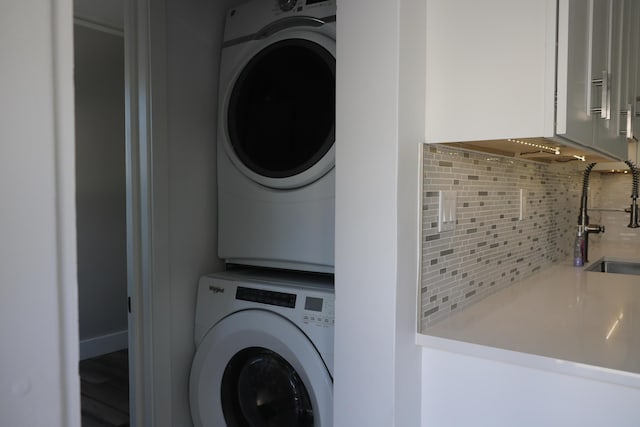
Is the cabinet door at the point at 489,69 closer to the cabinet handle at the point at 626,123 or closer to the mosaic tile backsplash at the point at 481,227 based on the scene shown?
the mosaic tile backsplash at the point at 481,227

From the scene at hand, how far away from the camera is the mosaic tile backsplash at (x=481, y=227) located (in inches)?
47.0

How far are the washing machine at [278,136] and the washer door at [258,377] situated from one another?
0.77 ft

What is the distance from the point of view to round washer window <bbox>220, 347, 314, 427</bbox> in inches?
57.5

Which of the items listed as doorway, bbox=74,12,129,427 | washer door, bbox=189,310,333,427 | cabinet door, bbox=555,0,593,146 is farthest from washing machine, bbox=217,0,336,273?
doorway, bbox=74,12,129,427

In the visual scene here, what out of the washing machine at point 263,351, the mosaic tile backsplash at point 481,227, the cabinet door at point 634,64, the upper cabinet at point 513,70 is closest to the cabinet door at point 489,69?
the upper cabinet at point 513,70

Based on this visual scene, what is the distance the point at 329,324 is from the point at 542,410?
0.58 m

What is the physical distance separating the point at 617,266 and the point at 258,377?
75.7 inches

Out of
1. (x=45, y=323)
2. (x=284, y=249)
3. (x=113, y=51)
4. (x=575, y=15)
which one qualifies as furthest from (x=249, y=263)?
(x=113, y=51)

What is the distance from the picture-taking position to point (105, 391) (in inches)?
115

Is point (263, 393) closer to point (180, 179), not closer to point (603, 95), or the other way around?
point (180, 179)

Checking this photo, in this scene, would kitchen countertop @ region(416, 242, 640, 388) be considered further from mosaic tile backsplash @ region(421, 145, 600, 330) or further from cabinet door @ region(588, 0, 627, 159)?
cabinet door @ region(588, 0, 627, 159)

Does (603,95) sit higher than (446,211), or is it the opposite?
(603,95)

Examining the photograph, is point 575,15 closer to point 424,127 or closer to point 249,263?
point 424,127

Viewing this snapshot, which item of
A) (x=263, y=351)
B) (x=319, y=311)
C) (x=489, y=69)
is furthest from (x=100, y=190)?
(x=489, y=69)
